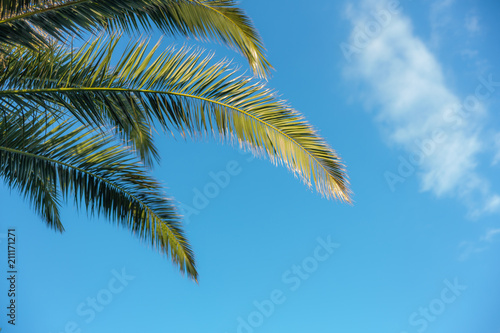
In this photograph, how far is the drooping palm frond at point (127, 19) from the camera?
2975 millimetres

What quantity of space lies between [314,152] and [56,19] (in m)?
2.63

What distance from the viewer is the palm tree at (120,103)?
317 cm

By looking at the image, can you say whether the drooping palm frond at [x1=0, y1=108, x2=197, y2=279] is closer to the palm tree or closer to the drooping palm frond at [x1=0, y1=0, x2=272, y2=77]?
the palm tree

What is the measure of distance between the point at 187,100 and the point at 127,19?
1148 millimetres

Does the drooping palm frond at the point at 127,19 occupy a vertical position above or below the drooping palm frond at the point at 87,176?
above

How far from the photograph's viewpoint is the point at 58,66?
336 centimetres

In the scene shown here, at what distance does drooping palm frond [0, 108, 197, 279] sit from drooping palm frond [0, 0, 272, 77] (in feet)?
2.80

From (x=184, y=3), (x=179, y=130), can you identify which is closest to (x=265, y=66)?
(x=184, y=3)

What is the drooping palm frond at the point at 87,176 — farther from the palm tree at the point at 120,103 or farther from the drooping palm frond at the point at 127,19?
the drooping palm frond at the point at 127,19

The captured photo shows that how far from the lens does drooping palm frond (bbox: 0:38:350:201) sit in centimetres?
323

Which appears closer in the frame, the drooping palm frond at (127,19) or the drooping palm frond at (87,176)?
the drooping palm frond at (127,19)

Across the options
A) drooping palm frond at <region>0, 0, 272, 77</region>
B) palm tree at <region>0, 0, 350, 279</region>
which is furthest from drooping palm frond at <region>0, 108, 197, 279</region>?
drooping palm frond at <region>0, 0, 272, 77</region>

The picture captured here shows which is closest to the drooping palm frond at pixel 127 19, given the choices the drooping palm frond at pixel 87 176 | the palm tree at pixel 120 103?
the palm tree at pixel 120 103

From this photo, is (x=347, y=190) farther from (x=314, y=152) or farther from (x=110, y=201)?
(x=110, y=201)
